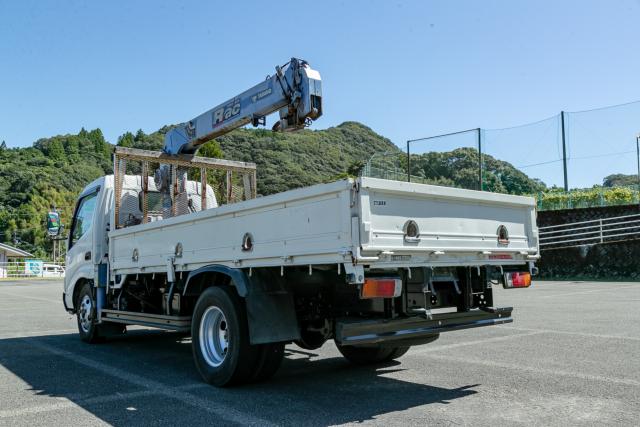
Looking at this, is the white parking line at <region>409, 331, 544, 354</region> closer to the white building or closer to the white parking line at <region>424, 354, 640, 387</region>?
the white parking line at <region>424, 354, 640, 387</region>

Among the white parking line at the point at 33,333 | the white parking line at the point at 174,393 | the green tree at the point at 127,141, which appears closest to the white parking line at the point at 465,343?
the white parking line at the point at 174,393

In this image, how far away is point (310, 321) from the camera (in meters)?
5.88

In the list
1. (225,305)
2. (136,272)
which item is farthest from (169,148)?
(225,305)

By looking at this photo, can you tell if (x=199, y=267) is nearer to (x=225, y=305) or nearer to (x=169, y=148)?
(x=225, y=305)

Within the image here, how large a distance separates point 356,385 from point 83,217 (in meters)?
6.09

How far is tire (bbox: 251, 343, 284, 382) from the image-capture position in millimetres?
5703

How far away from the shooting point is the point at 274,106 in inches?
316

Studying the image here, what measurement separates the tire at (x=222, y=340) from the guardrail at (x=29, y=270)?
51141mm

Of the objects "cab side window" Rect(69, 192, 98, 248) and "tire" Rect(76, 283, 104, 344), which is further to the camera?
"cab side window" Rect(69, 192, 98, 248)

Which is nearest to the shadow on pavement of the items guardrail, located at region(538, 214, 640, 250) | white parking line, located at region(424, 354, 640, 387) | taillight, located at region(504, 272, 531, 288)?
white parking line, located at region(424, 354, 640, 387)

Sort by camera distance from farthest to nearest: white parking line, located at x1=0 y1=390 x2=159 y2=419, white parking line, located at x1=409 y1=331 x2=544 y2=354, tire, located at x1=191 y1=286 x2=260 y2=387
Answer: white parking line, located at x1=409 y1=331 x2=544 y2=354 → tire, located at x1=191 y1=286 x2=260 y2=387 → white parking line, located at x1=0 y1=390 x2=159 y2=419

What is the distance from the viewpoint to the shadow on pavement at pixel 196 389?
4.88 meters

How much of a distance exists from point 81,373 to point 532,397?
4852 millimetres

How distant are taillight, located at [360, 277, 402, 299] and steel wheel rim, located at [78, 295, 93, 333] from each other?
590 centimetres
